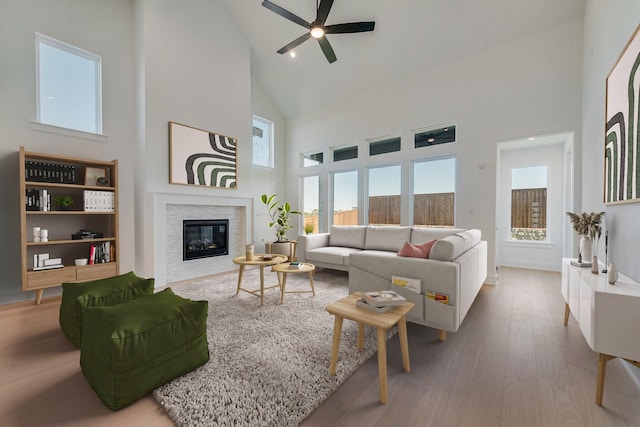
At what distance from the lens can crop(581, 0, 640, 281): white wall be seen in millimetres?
1894

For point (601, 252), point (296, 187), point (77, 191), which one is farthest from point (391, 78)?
point (77, 191)

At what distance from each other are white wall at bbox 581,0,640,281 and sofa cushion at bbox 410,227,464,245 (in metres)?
1.55

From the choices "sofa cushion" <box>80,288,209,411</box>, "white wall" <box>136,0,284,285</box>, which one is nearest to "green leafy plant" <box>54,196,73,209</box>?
"white wall" <box>136,0,284,285</box>

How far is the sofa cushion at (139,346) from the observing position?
4.66 ft

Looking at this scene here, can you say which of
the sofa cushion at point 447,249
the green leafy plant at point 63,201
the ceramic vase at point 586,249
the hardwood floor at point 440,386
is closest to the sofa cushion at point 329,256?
the hardwood floor at point 440,386

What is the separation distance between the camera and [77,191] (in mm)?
3520

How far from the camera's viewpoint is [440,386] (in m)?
1.63

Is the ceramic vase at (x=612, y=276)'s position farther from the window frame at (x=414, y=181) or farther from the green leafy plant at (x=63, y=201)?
the green leafy plant at (x=63, y=201)

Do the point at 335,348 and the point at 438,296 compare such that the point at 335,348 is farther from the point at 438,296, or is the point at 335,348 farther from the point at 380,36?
the point at 380,36

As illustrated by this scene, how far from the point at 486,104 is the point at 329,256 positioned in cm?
360

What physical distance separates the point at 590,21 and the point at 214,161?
5.67m

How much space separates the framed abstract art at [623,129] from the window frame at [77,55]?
588cm

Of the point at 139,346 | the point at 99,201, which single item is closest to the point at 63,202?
the point at 99,201

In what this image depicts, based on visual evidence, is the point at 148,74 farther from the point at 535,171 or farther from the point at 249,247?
the point at 535,171
